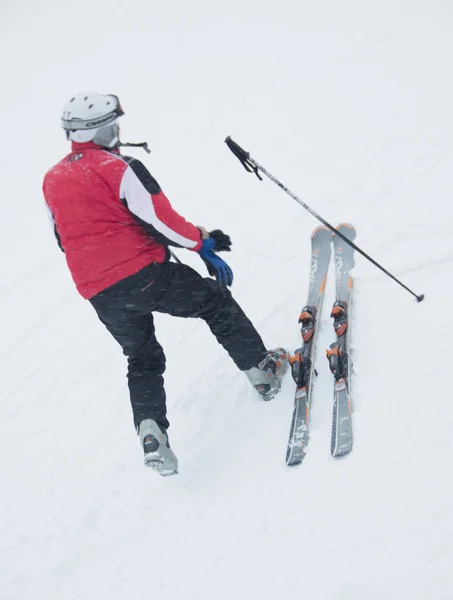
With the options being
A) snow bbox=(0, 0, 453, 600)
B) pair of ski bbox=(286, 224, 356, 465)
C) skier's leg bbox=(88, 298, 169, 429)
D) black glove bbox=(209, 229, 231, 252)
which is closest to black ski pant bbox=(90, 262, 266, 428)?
skier's leg bbox=(88, 298, 169, 429)

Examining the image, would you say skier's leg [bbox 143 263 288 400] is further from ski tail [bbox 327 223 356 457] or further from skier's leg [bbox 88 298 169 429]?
ski tail [bbox 327 223 356 457]

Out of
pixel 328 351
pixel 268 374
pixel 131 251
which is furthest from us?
pixel 268 374

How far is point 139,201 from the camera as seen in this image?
3.29m

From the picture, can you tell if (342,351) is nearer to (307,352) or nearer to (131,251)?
(307,352)

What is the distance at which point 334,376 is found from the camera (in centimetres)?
389

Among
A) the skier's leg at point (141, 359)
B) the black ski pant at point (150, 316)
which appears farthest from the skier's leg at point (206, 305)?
the skier's leg at point (141, 359)

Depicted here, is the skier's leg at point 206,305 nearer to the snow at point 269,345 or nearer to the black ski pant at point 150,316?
the black ski pant at point 150,316

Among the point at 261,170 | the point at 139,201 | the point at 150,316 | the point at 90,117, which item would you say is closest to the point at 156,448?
the point at 150,316

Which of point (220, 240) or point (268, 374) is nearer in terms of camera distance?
point (220, 240)

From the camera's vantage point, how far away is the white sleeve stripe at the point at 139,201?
324 cm

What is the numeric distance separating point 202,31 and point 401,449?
35.8ft

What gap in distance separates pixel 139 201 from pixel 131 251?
340 mm

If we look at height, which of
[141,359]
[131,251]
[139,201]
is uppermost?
[139,201]

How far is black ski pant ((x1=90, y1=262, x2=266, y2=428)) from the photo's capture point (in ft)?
11.6
